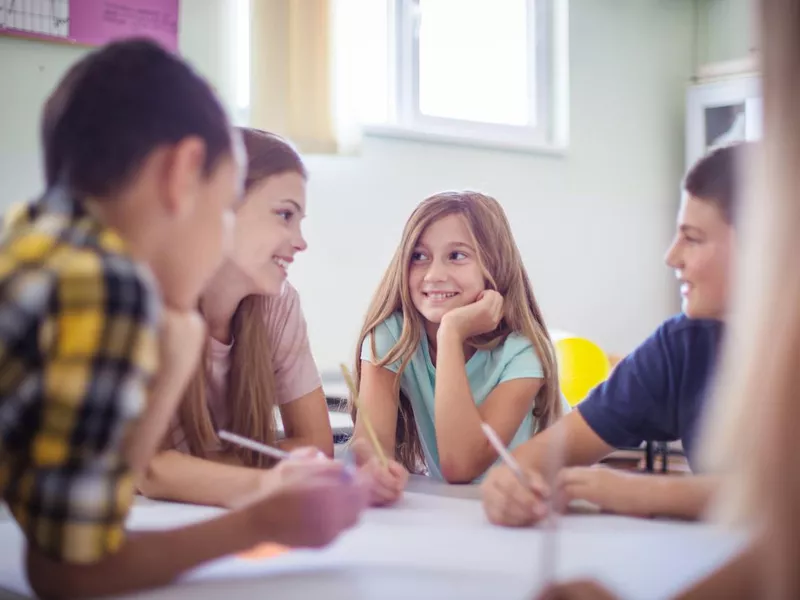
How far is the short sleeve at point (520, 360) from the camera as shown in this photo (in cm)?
148

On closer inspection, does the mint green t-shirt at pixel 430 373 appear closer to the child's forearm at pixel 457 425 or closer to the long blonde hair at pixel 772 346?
the child's forearm at pixel 457 425

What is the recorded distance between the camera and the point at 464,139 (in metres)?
3.29

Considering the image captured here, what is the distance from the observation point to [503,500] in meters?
0.90

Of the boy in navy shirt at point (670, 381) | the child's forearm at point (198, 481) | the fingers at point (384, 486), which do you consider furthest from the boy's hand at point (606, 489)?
the child's forearm at point (198, 481)

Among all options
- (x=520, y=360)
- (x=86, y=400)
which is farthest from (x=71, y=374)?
(x=520, y=360)

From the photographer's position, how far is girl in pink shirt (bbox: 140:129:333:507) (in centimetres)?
121

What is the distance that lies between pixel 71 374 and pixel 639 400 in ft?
2.80

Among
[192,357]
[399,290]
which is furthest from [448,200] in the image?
[192,357]

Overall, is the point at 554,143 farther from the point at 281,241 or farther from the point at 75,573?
the point at 75,573

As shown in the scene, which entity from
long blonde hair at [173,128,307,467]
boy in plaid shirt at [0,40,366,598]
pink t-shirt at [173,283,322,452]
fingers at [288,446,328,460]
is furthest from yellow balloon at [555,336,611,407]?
boy in plaid shirt at [0,40,366,598]

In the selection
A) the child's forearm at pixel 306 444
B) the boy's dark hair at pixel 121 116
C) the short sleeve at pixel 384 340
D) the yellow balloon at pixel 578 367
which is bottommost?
the yellow balloon at pixel 578 367

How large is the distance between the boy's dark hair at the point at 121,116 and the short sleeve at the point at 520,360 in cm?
91

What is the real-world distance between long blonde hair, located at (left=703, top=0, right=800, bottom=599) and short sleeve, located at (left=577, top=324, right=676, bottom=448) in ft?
2.05

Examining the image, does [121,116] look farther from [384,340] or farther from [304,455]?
Answer: [384,340]
